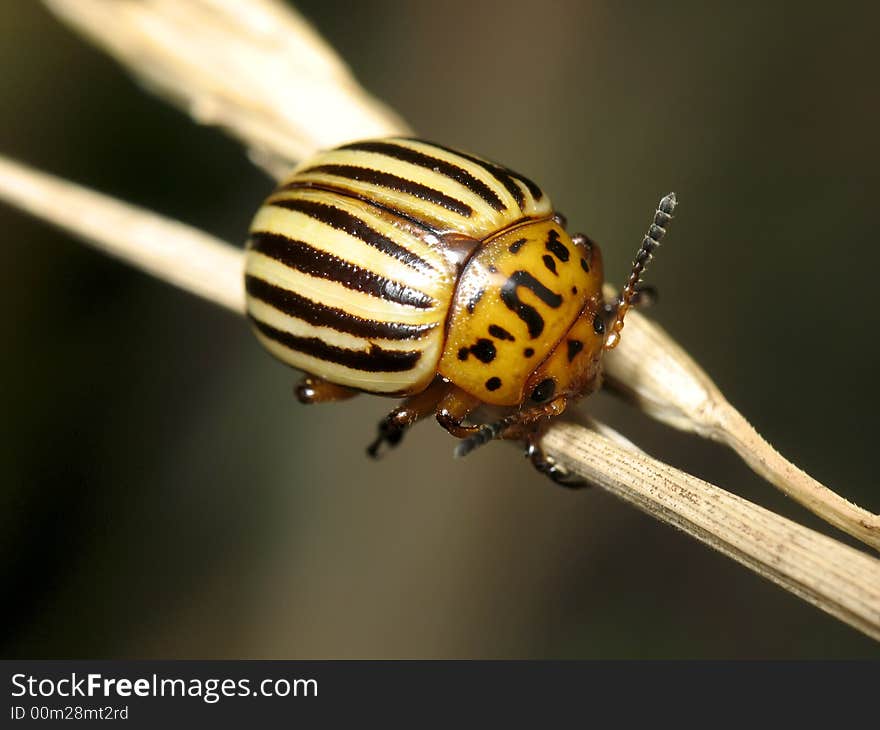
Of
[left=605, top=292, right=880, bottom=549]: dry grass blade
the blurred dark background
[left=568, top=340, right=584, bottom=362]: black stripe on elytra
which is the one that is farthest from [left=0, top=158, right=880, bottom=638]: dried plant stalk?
the blurred dark background

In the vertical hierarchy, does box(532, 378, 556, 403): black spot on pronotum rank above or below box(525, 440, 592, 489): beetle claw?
above

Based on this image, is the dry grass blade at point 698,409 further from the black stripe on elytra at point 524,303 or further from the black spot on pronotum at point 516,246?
the black spot on pronotum at point 516,246

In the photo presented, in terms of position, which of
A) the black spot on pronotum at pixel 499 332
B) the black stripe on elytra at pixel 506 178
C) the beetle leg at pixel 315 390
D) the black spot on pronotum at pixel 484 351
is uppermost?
the black stripe on elytra at pixel 506 178

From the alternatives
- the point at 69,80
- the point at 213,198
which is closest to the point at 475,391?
the point at 213,198

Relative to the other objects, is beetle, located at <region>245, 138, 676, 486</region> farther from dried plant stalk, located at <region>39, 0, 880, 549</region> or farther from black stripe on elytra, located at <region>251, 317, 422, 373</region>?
dried plant stalk, located at <region>39, 0, 880, 549</region>

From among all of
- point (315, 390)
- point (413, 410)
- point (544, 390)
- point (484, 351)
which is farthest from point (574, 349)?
point (315, 390)

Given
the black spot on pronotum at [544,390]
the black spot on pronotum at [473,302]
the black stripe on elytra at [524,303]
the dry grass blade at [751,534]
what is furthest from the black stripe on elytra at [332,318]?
the dry grass blade at [751,534]
